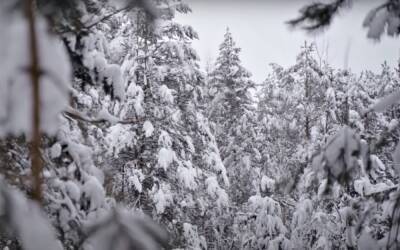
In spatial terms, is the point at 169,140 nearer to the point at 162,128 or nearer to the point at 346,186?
the point at 162,128

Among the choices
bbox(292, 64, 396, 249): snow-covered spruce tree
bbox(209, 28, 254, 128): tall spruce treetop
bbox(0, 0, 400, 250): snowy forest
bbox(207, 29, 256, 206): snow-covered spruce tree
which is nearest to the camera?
bbox(0, 0, 400, 250): snowy forest

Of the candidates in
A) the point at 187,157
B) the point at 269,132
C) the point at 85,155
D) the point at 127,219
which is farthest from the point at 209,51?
the point at 127,219

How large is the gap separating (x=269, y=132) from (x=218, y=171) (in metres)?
8.69

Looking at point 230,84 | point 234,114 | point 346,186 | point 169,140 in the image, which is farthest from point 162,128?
point 230,84

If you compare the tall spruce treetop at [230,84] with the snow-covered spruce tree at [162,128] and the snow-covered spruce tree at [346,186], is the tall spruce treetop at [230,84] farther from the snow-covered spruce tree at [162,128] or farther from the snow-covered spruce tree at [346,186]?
the snow-covered spruce tree at [162,128]

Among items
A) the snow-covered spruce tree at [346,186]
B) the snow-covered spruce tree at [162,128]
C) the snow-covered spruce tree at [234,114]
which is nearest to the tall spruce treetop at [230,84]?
the snow-covered spruce tree at [234,114]

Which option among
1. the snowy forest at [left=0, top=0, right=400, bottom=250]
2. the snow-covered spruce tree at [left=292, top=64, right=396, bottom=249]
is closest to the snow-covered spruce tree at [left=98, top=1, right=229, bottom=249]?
the snowy forest at [left=0, top=0, right=400, bottom=250]

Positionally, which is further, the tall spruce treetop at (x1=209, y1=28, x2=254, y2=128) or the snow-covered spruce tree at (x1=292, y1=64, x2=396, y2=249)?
the tall spruce treetop at (x1=209, y1=28, x2=254, y2=128)

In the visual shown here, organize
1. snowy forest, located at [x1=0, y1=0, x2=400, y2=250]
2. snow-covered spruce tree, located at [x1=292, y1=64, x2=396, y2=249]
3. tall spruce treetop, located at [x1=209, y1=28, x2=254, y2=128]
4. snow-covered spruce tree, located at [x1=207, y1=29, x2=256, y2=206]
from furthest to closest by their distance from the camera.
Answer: tall spruce treetop, located at [x1=209, y1=28, x2=254, y2=128]
snow-covered spruce tree, located at [x1=207, y1=29, x2=256, y2=206]
snow-covered spruce tree, located at [x1=292, y1=64, x2=396, y2=249]
snowy forest, located at [x1=0, y1=0, x2=400, y2=250]

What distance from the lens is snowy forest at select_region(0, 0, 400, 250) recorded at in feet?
4.49

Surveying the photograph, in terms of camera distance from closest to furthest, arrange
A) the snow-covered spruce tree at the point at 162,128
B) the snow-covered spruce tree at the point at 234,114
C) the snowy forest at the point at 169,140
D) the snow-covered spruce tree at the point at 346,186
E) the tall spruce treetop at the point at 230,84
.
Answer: the snowy forest at the point at 169,140 < the snow-covered spruce tree at the point at 346,186 < the snow-covered spruce tree at the point at 162,128 < the snow-covered spruce tree at the point at 234,114 < the tall spruce treetop at the point at 230,84

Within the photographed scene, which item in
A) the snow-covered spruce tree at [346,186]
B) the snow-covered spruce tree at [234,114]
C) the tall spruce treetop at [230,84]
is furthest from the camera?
the tall spruce treetop at [230,84]

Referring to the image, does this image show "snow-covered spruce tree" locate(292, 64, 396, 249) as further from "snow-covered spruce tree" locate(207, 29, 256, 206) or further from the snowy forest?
"snow-covered spruce tree" locate(207, 29, 256, 206)

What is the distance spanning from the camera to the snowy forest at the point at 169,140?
4.49 ft
